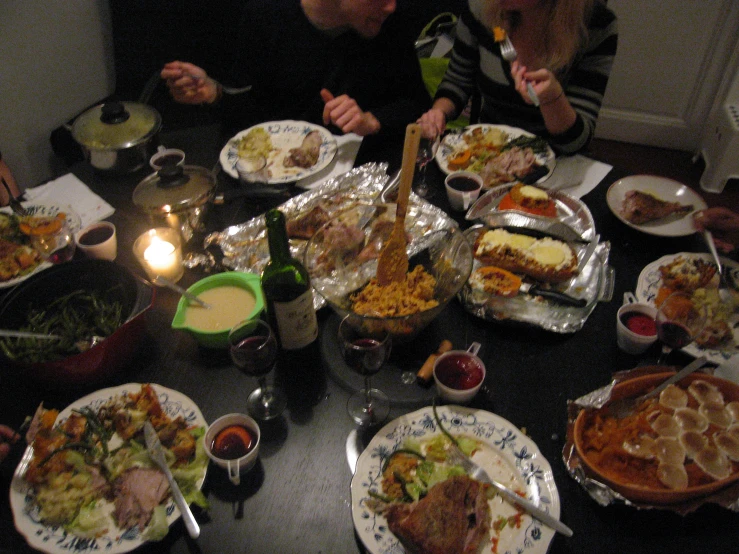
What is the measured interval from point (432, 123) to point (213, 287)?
1.14 metres

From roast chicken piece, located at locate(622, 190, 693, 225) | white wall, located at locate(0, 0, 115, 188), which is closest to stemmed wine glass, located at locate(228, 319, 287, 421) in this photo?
roast chicken piece, located at locate(622, 190, 693, 225)

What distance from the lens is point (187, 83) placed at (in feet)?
6.83

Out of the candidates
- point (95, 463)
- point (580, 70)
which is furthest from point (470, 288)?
point (580, 70)

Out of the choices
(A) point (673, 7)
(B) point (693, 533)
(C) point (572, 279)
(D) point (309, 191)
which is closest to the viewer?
(B) point (693, 533)

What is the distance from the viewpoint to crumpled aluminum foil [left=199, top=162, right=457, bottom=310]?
1495 mm

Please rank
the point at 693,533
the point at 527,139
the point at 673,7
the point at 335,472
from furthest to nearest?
the point at 673,7
the point at 527,139
the point at 335,472
the point at 693,533

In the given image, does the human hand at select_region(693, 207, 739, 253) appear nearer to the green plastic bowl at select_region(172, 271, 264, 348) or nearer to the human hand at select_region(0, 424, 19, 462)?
the green plastic bowl at select_region(172, 271, 264, 348)

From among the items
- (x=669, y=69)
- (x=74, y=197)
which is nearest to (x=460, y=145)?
(x=74, y=197)

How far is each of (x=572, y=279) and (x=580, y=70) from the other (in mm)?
1074

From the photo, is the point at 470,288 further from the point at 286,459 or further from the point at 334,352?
the point at 286,459

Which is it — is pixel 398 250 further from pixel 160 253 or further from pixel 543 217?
pixel 160 253

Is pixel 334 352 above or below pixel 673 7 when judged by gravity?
below

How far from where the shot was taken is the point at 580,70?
1999mm

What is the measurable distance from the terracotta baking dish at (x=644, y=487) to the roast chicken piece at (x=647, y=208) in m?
0.65
